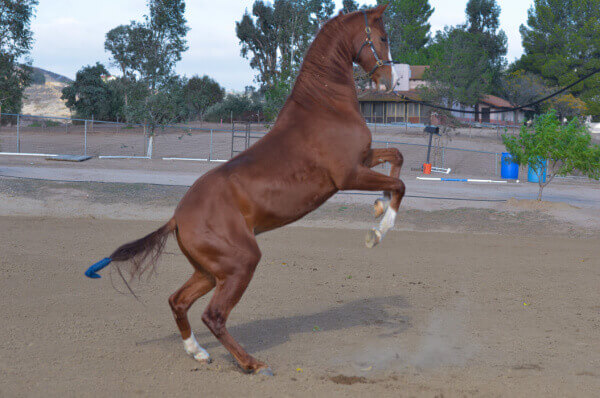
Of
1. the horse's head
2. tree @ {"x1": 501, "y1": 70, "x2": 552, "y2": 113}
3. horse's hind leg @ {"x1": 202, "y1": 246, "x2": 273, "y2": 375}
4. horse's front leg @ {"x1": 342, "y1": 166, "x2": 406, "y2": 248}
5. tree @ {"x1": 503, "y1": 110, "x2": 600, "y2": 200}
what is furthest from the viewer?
tree @ {"x1": 501, "y1": 70, "x2": 552, "y2": 113}

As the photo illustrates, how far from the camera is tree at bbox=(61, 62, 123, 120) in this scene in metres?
56.2

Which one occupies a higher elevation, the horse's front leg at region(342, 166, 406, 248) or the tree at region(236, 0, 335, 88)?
the tree at region(236, 0, 335, 88)

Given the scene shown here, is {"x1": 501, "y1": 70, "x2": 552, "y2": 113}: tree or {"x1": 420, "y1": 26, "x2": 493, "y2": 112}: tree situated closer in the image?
{"x1": 420, "y1": 26, "x2": 493, "y2": 112}: tree

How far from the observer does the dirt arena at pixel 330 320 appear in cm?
459

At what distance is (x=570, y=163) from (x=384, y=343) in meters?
11.1

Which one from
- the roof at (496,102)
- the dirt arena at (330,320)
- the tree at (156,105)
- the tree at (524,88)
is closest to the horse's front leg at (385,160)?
the dirt arena at (330,320)

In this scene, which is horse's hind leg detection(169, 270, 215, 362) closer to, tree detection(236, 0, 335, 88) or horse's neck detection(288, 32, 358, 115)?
horse's neck detection(288, 32, 358, 115)

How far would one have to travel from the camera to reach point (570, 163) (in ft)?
47.7

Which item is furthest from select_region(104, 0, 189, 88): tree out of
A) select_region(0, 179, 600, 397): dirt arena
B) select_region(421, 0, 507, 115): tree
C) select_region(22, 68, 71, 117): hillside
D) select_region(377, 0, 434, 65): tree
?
select_region(22, 68, 71, 117): hillside

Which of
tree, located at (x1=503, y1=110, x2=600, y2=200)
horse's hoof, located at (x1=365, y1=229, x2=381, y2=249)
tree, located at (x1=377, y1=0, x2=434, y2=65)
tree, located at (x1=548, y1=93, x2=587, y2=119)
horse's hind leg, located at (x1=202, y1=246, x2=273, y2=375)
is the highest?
tree, located at (x1=377, y1=0, x2=434, y2=65)

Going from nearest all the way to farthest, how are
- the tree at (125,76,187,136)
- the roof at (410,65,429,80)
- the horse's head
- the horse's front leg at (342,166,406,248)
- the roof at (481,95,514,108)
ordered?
the horse's front leg at (342,166,406,248), the horse's head, the tree at (125,76,187,136), the roof at (410,65,429,80), the roof at (481,95,514,108)

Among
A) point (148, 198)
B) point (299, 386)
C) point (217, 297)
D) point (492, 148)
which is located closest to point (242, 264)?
point (217, 297)

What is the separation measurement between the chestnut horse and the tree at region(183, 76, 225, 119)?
189ft

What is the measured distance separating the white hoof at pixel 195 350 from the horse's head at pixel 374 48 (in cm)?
281
